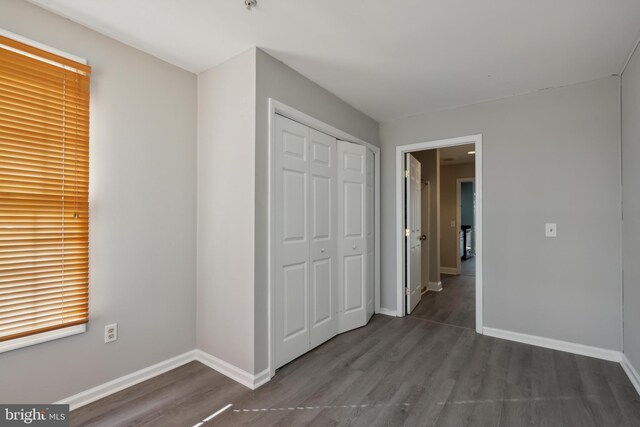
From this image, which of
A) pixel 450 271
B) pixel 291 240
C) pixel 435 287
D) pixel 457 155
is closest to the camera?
pixel 291 240

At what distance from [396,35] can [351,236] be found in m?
1.91

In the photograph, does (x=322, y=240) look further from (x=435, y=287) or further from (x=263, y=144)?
(x=435, y=287)

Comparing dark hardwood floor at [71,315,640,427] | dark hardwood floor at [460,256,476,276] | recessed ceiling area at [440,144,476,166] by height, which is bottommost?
dark hardwood floor at [71,315,640,427]

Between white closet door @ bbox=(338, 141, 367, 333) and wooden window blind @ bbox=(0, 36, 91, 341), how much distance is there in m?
2.13

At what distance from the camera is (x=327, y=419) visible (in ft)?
6.21

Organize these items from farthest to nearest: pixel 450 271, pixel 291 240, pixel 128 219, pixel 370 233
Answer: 1. pixel 450 271
2. pixel 370 233
3. pixel 291 240
4. pixel 128 219

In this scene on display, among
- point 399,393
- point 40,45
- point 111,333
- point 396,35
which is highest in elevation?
point 396,35

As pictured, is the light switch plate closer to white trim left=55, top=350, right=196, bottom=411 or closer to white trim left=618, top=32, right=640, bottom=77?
white trim left=618, top=32, right=640, bottom=77

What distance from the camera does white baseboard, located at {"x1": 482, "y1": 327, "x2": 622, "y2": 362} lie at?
2664mm

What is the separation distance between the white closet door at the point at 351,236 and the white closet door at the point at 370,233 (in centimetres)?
15

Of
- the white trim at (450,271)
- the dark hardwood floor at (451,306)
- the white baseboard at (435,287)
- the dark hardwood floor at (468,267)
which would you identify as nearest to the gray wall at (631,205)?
the dark hardwood floor at (451,306)

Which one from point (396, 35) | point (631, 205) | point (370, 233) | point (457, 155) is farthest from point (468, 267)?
point (396, 35)

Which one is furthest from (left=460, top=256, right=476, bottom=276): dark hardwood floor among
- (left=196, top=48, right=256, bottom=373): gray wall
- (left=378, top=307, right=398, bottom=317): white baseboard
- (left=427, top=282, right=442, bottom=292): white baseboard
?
(left=196, top=48, right=256, bottom=373): gray wall

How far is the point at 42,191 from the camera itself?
186cm
